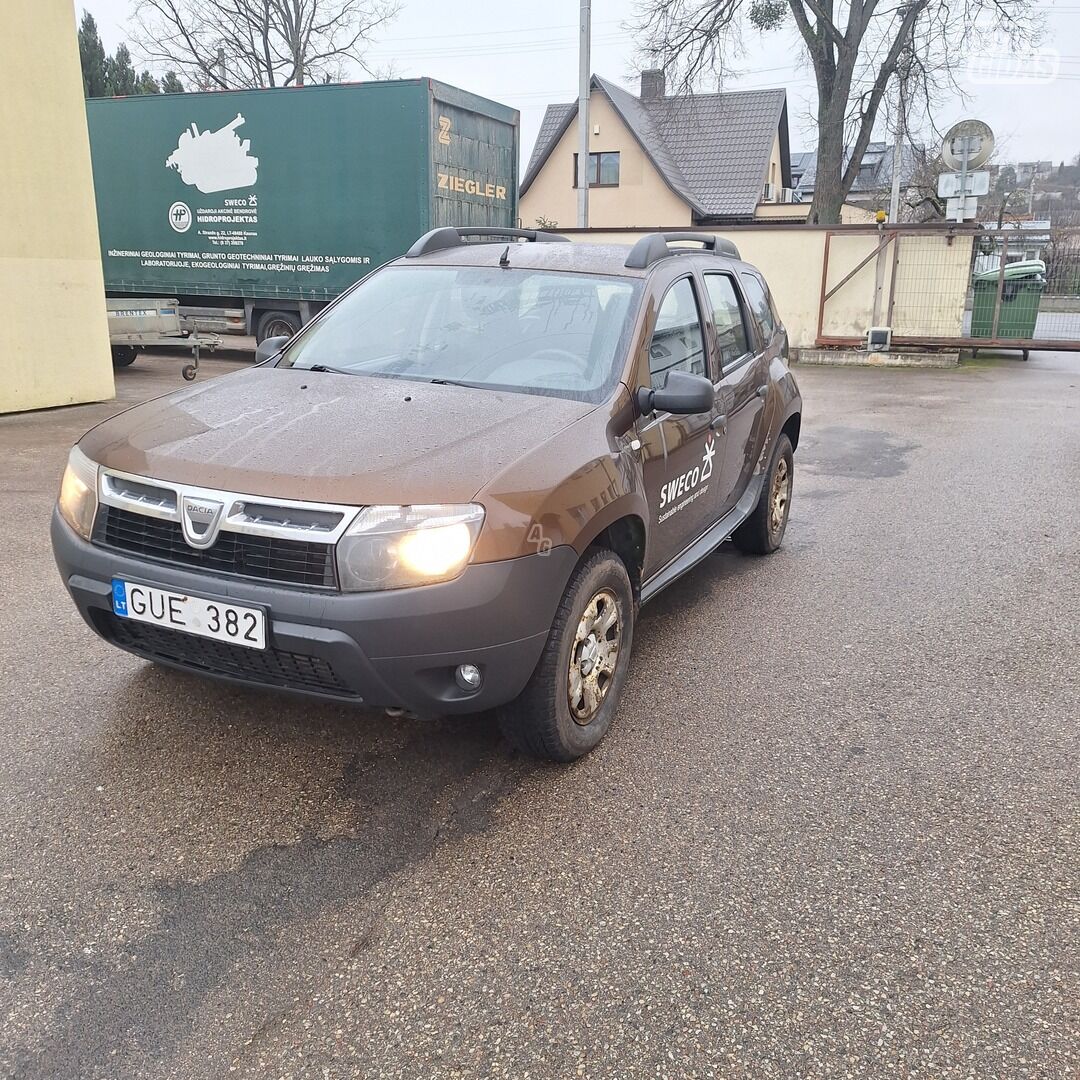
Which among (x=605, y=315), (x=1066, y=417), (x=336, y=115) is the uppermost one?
(x=336, y=115)

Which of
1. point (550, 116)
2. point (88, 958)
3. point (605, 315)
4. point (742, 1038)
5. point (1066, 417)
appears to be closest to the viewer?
point (742, 1038)

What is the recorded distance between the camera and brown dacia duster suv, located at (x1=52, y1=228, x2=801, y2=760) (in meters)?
2.74

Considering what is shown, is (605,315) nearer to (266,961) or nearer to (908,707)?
Answer: (908,707)

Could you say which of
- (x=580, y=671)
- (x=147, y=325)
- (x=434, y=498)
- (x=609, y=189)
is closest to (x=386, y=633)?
(x=434, y=498)

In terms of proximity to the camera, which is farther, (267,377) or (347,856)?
(267,377)

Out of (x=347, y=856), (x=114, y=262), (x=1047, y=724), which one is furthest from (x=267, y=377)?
(x=114, y=262)

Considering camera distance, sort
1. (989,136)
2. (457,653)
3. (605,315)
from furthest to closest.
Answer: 1. (989,136)
2. (605,315)
3. (457,653)

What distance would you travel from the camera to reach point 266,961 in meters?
2.40

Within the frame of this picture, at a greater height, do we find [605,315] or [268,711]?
[605,315]

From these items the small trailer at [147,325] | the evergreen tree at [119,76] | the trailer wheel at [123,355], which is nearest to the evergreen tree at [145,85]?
the evergreen tree at [119,76]

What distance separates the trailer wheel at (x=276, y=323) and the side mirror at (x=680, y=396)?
1228 centimetres

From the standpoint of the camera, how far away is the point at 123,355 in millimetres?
14445

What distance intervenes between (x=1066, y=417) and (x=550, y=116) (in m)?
30.3

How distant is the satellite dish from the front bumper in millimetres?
17487
